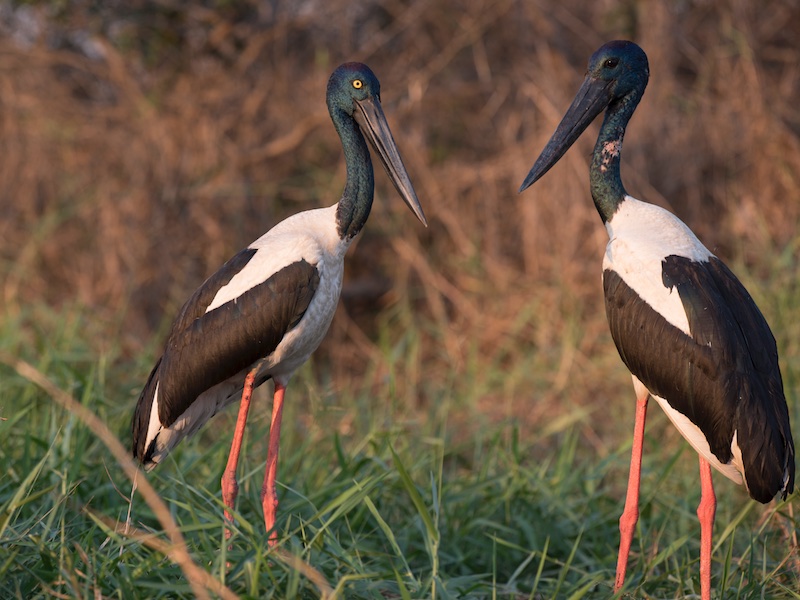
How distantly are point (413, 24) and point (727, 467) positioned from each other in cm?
555

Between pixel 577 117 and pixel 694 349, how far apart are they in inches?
43.5

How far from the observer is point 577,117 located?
4199 mm

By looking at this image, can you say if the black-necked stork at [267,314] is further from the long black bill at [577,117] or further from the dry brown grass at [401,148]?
the dry brown grass at [401,148]

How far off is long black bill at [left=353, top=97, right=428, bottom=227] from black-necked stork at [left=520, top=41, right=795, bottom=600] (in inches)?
29.6

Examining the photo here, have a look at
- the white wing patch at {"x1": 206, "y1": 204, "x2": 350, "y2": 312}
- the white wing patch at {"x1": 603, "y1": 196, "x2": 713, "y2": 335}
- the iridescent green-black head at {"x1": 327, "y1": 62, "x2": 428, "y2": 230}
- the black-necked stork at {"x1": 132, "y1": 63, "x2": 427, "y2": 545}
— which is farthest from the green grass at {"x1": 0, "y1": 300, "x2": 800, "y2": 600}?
the iridescent green-black head at {"x1": 327, "y1": 62, "x2": 428, "y2": 230}

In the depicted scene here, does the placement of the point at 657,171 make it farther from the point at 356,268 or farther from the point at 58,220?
the point at 58,220

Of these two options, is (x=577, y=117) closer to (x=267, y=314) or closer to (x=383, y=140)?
(x=383, y=140)

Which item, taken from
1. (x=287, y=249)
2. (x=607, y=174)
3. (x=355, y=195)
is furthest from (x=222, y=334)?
(x=607, y=174)

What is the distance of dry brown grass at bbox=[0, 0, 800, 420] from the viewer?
7453 mm

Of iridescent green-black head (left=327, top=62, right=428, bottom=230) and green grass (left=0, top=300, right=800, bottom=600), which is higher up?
iridescent green-black head (left=327, top=62, right=428, bottom=230)

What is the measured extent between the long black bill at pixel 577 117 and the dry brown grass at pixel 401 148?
298cm

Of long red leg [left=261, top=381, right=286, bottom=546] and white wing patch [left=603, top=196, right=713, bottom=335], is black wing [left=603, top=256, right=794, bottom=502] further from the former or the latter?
long red leg [left=261, top=381, right=286, bottom=546]

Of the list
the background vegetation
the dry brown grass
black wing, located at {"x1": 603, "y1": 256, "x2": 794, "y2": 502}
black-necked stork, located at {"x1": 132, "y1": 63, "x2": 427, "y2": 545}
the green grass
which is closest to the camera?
the green grass

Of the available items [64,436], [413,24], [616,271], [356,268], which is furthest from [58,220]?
[616,271]
